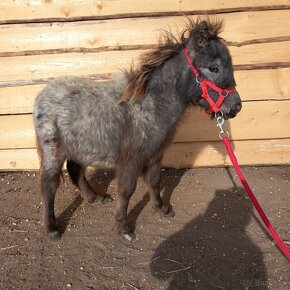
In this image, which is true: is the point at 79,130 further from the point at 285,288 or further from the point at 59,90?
the point at 285,288

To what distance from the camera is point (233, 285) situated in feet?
10.8

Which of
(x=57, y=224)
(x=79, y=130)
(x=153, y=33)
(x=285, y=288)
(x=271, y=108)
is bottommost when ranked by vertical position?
(x=57, y=224)

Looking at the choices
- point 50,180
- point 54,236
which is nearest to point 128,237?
point 54,236

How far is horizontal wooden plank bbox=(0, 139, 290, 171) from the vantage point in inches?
206

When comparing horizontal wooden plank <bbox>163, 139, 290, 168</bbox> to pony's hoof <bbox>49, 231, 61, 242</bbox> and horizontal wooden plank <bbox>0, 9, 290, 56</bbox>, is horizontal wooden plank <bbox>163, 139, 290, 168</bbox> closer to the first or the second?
horizontal wooden plank <bbox>0, 9, 290, 56</bbox>

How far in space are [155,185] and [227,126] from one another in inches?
59.2

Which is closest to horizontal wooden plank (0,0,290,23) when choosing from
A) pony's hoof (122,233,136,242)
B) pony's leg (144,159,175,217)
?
pony's leg (144,159,175,217)

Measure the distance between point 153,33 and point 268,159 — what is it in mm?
2425

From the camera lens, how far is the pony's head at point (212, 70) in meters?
3.51

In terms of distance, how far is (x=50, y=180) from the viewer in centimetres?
392

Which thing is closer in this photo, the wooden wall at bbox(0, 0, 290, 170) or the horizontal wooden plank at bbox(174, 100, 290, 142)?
the wooden wall at bbox(0, 0, 290, 170)

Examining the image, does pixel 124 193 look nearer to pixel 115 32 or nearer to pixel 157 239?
pixel 157 239

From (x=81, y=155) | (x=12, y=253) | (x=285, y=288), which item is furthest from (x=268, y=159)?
(x=12, y=253)

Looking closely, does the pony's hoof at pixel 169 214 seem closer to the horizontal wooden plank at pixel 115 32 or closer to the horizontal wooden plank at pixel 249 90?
the horizontal wooden plank at pixel 249 90
